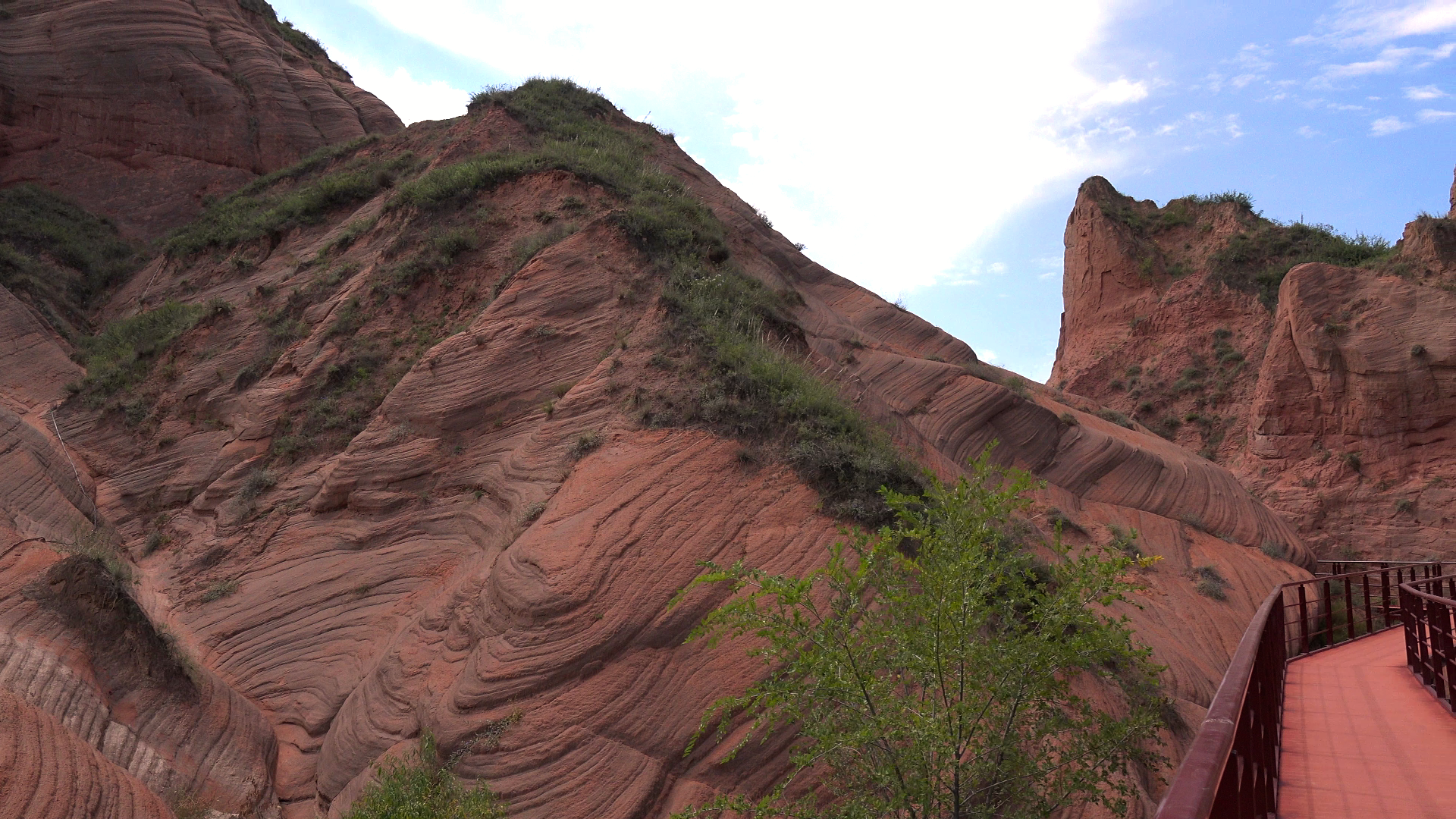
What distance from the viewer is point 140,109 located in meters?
24.6

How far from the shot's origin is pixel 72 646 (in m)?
8.18

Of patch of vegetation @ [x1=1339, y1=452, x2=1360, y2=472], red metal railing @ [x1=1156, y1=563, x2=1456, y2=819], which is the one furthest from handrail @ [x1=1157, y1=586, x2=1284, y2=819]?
patch of vegetation @ [x1=1339, y1=452, x2=1360, y2=472]

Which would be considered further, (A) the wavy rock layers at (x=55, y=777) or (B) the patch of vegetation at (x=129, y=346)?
(B) the patch of vegetation at (x=129, y=346)

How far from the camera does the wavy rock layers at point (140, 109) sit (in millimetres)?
23609

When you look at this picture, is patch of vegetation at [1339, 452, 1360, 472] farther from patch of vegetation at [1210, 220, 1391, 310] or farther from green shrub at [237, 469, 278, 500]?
green shrub at [237, 469, 278, 500]

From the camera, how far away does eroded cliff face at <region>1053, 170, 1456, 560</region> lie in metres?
20.2

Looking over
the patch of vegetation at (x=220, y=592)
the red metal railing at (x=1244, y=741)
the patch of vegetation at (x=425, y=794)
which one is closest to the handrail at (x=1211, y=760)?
the red metal railing at (x=1244, y=741)

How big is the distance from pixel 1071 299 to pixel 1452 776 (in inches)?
1303

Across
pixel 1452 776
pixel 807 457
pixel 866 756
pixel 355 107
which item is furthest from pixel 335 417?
pixel 355 107

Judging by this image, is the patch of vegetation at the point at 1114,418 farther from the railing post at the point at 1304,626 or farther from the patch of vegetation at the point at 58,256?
the patch of vegetation at the point at 58,256

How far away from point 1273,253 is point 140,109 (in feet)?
121

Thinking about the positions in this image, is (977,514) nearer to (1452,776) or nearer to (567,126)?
(1452,776)

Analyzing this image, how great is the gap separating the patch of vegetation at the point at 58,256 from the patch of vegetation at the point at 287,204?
1651mm

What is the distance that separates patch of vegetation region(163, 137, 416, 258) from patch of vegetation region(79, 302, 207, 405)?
2.74 m
